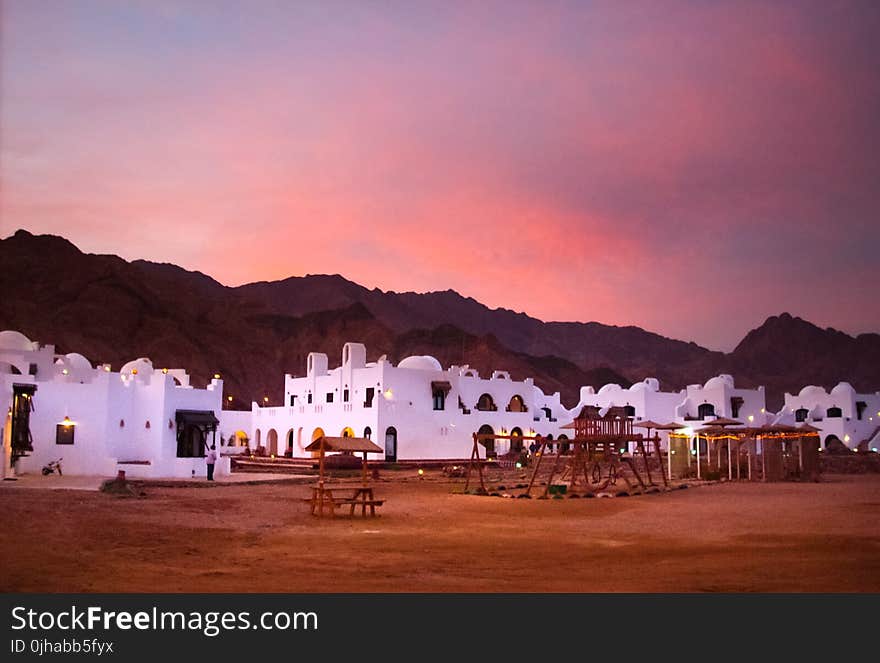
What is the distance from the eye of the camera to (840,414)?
6012cm

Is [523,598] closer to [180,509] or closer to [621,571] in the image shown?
[621,571]

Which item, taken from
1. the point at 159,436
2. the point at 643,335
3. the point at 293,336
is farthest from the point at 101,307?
the point at 643,335

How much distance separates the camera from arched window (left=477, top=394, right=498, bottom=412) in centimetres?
5406

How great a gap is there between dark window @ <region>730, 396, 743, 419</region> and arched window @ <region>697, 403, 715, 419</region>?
146cm

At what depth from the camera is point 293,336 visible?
104312 millimetres

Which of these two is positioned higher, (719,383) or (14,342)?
(14,342)

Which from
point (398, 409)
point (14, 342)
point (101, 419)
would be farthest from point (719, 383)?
point (14, 342)

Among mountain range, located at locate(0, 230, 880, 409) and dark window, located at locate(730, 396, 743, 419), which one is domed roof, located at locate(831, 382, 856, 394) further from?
mountain range, located at locate(0, 230, 880, 409)

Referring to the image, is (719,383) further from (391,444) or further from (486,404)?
(391,444)

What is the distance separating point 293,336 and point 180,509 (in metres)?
86.5

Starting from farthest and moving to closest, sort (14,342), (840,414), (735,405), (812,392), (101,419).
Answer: (812,392), (735,405), (840,414), (14,342), (101,419)

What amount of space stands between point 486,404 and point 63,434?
30178mm

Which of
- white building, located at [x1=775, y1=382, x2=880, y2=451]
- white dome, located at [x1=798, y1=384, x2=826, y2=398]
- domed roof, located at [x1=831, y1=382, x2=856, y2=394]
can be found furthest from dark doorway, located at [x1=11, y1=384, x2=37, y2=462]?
white dome, located at [x1=798, y1=384, x2=826, y2=398]

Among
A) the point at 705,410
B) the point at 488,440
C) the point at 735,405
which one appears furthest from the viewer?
the point at 735,405
